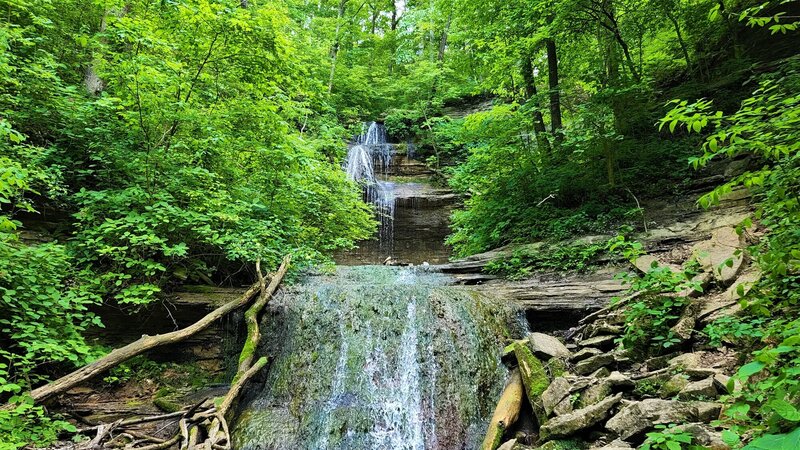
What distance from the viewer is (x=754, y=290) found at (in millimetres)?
3045

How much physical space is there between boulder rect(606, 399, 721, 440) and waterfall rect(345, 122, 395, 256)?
10.5 m

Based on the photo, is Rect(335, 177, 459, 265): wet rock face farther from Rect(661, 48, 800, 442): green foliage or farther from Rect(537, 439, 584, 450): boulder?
Rect(661, 48, 800, 442): green foliage

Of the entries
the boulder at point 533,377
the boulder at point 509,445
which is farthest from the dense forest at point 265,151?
the boulder at point 509,445

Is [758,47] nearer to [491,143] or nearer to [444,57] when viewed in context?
[491,143]

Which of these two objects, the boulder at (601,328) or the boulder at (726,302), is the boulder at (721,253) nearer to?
the boulder at (726,302)

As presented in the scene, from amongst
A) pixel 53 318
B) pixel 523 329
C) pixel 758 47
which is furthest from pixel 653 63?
pixel 53 318

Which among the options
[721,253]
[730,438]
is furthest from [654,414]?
[721,253]

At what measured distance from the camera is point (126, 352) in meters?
4.88

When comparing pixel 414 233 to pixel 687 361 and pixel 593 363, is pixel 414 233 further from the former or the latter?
pixel 687 361

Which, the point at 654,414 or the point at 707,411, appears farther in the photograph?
the point at 654,414

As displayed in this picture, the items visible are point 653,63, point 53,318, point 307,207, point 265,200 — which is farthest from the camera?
point 653,63

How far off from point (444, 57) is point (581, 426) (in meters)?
20.5

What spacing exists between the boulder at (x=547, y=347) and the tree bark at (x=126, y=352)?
4.46 meters

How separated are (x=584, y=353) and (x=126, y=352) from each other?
5.77 meters
